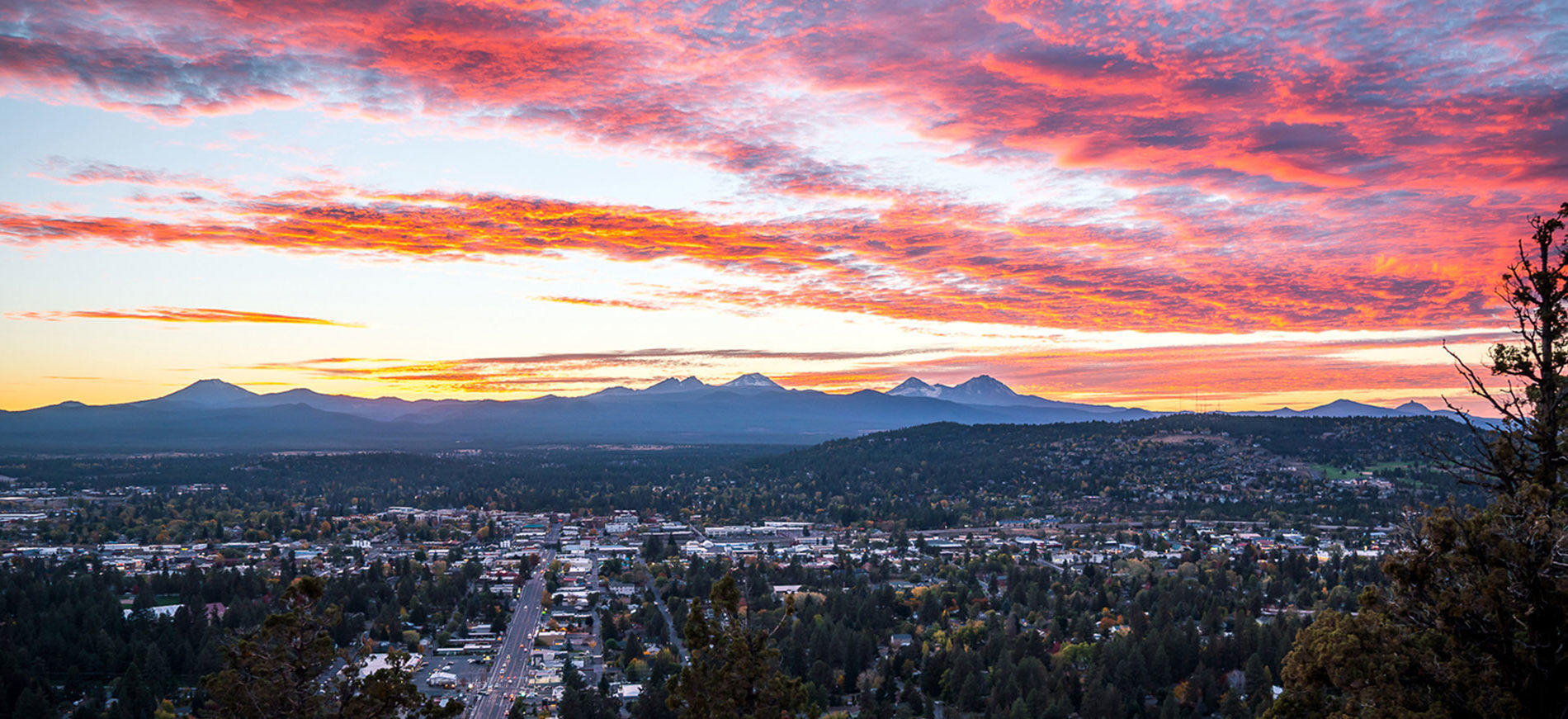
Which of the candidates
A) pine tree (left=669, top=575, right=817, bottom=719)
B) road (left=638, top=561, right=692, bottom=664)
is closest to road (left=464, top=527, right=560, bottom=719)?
road (left=638, top=561, right=692, bottom=664)

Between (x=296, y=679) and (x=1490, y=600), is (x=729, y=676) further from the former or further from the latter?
(x=1490, y=600)

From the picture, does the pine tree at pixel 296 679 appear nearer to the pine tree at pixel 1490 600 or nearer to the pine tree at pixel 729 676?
the pine tree at pixel 729 676

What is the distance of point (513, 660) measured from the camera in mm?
51781

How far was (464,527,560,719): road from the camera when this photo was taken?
4244cm

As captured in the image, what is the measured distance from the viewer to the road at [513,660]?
42.4 m

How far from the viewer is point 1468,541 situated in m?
12.9

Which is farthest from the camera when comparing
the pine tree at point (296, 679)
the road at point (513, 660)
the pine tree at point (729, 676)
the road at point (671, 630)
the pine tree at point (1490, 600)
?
the road at point (671, 630)

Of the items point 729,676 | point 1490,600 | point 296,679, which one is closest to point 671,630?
point 729,676

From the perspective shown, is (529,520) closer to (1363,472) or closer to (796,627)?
(796,627)

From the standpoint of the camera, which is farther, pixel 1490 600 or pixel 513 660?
pixel 513 660

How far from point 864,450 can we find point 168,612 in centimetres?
14120

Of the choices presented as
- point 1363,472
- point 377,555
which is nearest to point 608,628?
point 377,555

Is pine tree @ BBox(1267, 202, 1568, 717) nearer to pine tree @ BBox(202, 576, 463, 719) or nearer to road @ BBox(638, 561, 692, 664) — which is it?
pine tree @ BBox(202, 576, 463, 719)

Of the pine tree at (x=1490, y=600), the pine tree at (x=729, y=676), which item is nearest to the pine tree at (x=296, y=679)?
the pine tree at (x=729, y=676)
